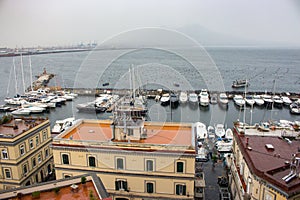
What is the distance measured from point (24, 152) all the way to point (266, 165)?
18.5 meters

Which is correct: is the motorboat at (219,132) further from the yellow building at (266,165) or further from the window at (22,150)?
the window at (22,150)

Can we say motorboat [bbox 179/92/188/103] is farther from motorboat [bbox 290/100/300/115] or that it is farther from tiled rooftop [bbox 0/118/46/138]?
tiled rooftop [bbox 0/118/46/138]

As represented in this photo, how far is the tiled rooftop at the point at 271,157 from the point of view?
12707 millimetres

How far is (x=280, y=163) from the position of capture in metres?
14.9

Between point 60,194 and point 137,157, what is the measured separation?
5.91 meters

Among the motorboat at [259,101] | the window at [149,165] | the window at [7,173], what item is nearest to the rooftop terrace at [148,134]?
the window at [149,165]

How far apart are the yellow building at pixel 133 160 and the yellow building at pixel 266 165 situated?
3518mm

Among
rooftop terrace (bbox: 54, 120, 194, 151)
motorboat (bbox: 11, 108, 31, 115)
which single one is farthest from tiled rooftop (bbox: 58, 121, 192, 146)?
motorboat (bbox: 11, 108, 31, 115)

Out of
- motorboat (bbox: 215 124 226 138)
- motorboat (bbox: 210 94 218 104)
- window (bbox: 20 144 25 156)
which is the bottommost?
motorboat (bbox: 215 124 226 138)

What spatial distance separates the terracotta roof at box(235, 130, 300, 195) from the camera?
12633 mm

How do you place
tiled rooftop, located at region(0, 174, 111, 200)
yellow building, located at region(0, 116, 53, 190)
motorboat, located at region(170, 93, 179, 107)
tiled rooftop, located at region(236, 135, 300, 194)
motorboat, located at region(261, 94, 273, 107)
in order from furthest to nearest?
motorboat, located at region(170, 93, 179, 107)
motorboat, located at region(261, 94, 273, 107)
yellow building, located at region(0, 116, 53, 190)
tiled rooftop, located at region(236, 135, 300, 194)
tiled rooftop, located at region(0, 174, 111, 200)

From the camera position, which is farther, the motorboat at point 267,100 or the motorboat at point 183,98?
the motorboat at point 183,98

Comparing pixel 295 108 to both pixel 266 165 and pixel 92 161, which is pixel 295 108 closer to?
pixel 266 165

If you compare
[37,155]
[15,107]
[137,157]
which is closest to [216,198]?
[137,157]
